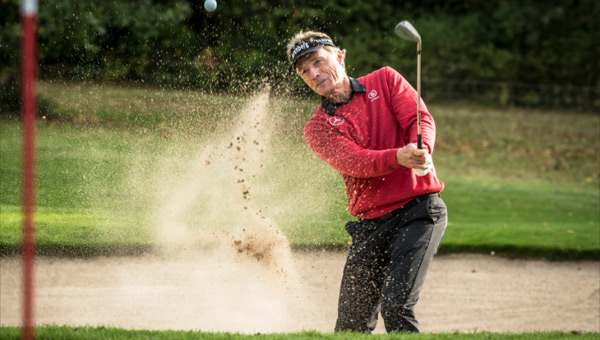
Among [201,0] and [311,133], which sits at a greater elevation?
[201,0]

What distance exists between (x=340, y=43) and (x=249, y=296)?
16718 mm

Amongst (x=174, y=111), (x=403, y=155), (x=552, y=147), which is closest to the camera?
(x=403, y=155)

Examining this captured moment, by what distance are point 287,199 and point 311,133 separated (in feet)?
12.5

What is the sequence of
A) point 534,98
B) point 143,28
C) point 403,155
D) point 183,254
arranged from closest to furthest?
point 403,155 → point 183,254 → point 143,28 → point 534,98

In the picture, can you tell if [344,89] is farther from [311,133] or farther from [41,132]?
[41,132]

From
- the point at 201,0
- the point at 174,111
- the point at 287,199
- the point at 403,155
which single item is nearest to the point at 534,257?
the point at 287,199

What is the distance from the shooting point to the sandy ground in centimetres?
577

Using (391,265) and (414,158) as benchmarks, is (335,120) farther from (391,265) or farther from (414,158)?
(391,265)

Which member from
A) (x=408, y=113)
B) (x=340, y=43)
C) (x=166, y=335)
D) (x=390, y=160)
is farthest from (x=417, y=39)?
(x=340, y=43)

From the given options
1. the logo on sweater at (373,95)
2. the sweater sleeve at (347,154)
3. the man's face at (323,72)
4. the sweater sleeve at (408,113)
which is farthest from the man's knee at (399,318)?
the man's face at (323,72)

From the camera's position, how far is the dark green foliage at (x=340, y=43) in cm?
1531

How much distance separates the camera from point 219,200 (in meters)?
7.49

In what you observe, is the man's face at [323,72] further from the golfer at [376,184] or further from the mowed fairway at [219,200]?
the mowed fairway at [219,200]

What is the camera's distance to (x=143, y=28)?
625 inches
